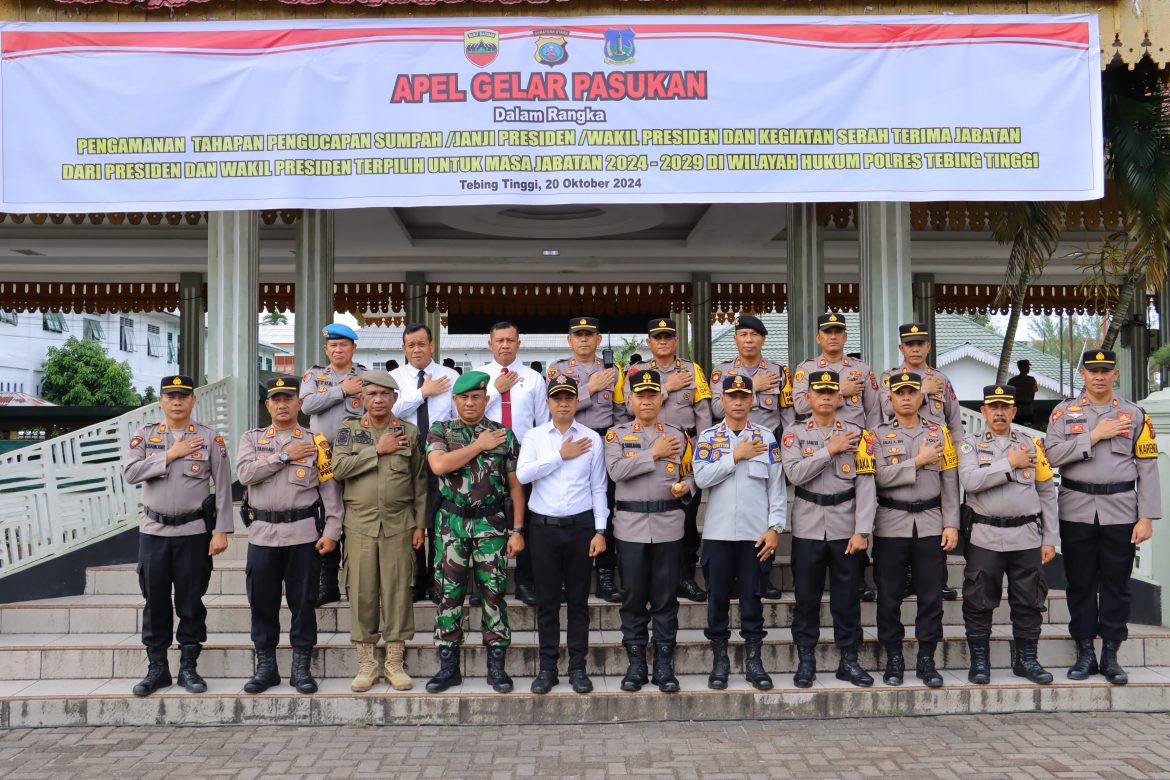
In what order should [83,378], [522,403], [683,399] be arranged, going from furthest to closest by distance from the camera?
[83,378]
[683,399]
[522,403]

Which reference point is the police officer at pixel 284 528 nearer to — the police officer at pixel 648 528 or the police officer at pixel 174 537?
the police officer at pixel 174 537

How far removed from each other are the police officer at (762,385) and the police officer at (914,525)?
684 mm

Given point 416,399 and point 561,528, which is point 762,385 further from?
point 416,399

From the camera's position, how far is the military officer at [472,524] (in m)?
4.35

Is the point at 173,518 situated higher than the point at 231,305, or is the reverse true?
the point at 231,305

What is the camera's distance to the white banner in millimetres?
5297

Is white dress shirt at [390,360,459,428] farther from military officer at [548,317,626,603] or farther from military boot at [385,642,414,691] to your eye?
military boot at [385,642,414,691]

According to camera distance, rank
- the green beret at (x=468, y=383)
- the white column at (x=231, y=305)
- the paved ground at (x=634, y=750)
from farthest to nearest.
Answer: the white column at (x=231, y=305) < the green beret at (x=468, y=383) < the paved ground at (x=634, y=750)

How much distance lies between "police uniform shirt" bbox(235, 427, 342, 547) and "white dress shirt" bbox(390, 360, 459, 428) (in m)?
0.60

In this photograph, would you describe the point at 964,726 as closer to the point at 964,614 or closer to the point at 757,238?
the point at 964,614

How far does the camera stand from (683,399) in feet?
16.7

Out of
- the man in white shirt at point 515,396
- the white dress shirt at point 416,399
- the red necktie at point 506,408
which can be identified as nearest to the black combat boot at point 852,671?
the man in white shirt at point 515,396

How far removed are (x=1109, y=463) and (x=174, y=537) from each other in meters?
4.89

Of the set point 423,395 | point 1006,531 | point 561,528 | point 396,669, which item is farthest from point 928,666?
point 423,395
